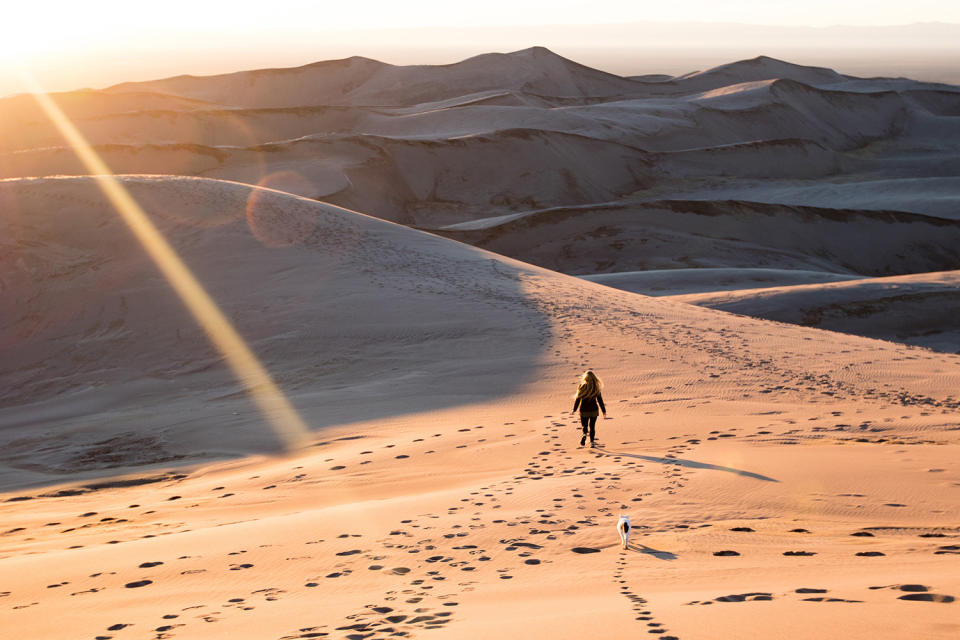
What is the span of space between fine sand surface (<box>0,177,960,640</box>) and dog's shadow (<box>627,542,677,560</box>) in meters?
0.04

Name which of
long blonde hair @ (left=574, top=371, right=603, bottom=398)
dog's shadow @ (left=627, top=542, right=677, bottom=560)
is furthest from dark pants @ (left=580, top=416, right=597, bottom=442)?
dog's shadow @ (left=627, top=542, right=677, bottom=560)

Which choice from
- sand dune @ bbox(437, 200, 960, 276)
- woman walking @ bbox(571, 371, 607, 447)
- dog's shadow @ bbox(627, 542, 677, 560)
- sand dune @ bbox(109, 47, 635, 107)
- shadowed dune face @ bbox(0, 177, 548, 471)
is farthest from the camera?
sand dune @ bbox(109, 47, 635, 107)

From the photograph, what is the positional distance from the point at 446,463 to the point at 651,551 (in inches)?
120

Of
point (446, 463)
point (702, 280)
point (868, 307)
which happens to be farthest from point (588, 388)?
point (702, 280)

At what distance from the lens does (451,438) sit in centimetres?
920

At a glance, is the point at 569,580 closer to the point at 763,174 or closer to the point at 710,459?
the point at 710,459

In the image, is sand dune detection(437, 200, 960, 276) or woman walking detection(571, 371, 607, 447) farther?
sand dune detection(437, 200, 960, 276)

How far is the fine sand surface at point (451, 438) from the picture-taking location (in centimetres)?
488

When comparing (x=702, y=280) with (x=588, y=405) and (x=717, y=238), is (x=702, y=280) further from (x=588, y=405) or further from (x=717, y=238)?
(x=588, y=405)

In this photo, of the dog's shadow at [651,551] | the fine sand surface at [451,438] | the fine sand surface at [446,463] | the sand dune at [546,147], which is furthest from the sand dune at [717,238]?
the dog's shadow at [651,551]

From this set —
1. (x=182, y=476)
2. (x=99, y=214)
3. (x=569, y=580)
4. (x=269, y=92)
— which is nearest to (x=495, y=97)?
(x=269, y=92)

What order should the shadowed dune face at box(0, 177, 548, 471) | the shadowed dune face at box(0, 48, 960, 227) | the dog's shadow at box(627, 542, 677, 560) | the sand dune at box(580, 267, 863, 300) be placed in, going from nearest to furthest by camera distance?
the dog's shadow at box(627, 542, 677, 560) → the shadowed dune face at box(0, 177, 548, 471) → the sand dune at box(580, 267, 863, 300) → the shadowed dune face at box(0, 48, 960, 227)

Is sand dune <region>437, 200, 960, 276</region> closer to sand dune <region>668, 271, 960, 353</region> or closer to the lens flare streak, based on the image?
sand dune <region>668, 271, 960, 353</region>

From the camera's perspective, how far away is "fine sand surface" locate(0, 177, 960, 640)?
480cm
